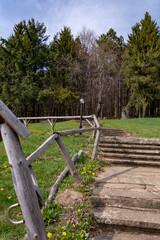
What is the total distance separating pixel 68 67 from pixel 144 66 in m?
11.0

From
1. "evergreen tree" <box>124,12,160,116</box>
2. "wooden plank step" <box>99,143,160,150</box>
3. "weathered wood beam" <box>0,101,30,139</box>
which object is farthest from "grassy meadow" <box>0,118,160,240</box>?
"evergreen tree" <box>124,12,160,116</box>

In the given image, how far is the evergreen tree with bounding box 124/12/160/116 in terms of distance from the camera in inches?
845

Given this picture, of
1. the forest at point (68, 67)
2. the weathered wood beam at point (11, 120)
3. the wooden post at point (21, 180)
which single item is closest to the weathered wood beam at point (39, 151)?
the wooden post at point (21, 180)

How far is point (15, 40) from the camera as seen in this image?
21812 millimetres

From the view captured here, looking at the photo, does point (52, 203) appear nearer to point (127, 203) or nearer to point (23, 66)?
point (127, 203)

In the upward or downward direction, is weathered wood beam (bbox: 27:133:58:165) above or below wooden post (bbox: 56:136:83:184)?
above

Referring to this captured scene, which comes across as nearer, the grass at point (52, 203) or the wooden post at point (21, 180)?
the wooden post at point (21, 180)

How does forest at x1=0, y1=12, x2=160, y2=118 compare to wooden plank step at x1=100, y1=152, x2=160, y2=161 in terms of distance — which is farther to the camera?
forest at x1=0, y1=12, x2=160, y2=118

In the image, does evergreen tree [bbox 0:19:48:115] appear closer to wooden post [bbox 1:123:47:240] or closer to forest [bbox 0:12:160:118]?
forest [bbox 0:12:160:118]

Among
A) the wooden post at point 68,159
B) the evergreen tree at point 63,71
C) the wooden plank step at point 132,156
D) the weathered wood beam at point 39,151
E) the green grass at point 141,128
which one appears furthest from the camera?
the evergreen tree at point 63,71

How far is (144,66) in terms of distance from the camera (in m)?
21.7

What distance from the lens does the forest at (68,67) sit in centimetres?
2000

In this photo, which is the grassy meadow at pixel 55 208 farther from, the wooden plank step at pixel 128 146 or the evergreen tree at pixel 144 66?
the evergreen tree at pixel 144 66

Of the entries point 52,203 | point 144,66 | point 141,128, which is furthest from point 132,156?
point 144,66
